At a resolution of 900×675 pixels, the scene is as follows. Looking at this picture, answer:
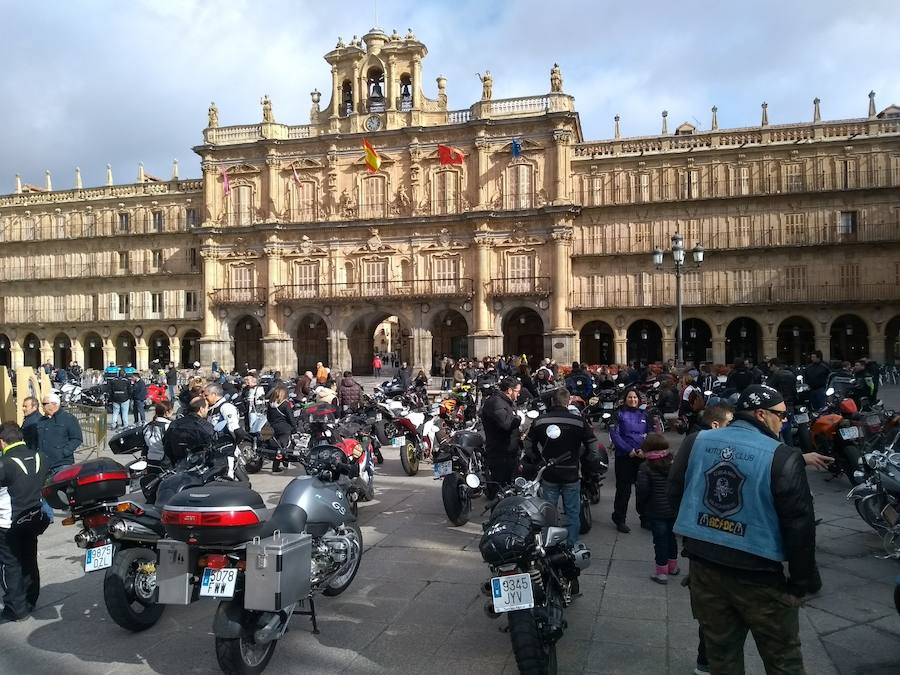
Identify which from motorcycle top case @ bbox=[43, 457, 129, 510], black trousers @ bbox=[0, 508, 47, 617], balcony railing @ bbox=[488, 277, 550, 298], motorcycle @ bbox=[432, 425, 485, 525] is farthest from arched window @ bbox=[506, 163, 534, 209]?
black trousers @ bbox=[0, 508, 47, 617]

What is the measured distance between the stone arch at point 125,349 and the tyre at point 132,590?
40173mm

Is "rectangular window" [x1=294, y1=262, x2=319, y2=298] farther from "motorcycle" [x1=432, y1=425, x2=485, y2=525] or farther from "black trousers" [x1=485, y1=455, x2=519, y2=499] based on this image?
"black trousers" [x1=485, y1=455, x2=519, y2=499]

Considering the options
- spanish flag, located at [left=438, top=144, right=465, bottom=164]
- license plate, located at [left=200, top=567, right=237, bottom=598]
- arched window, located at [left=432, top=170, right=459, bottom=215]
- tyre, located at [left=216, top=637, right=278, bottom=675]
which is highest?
spanish flag, located at [left=438, top=144, right=465, bottom=164]

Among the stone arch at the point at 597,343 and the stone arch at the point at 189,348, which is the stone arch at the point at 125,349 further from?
the stone arch at the point at 597,343

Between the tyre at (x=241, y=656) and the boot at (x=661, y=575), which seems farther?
the boot at (x=661, y=575)

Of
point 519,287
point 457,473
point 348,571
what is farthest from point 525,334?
point 348,571

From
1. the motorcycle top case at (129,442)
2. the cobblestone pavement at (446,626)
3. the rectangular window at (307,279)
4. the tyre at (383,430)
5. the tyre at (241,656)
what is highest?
the rectangular window at (307,279)

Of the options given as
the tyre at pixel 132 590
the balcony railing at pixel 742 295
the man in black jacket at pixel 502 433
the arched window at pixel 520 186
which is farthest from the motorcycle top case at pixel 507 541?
the arched window at pixel 520 186

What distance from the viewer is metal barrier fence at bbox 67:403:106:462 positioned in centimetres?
1395

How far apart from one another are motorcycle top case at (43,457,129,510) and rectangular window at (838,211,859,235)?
34.4 metres

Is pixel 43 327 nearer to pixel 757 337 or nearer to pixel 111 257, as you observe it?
pixel 111 257

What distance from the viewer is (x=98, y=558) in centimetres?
520

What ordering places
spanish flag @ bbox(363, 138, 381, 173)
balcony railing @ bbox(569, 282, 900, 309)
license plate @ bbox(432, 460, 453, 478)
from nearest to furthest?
1. license plate @ bbox(432, 460, 453, 478)
2. balcony railing @ bbox(569, 282, 900, 309)
3. spanish flag @ bbox(363, 138, 381, 173)

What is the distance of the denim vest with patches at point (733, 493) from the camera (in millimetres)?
3381
